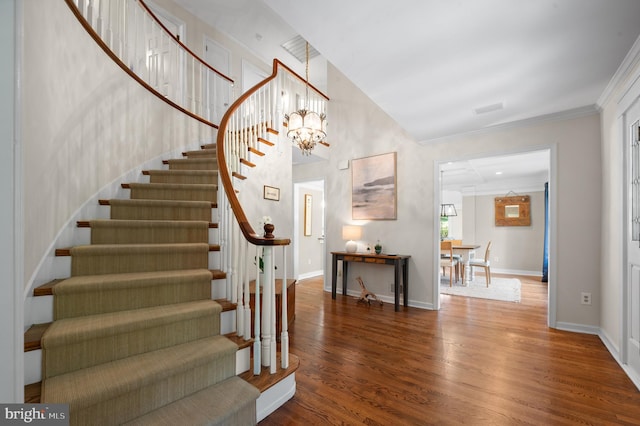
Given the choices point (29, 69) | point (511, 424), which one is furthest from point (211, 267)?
point (511, 424)

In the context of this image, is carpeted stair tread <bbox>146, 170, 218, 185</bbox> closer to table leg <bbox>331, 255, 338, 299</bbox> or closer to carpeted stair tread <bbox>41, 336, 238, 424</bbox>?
carpeted stair tread <bbox>41, 336, 238, 424</bbox>

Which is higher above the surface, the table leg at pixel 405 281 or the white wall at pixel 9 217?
the white wall at pixel 9 217

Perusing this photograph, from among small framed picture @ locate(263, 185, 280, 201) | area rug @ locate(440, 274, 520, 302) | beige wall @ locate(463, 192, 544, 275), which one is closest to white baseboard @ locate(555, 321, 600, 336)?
area rug @ locate(440, 274, 520, 302)

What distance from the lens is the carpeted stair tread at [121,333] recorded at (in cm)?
143

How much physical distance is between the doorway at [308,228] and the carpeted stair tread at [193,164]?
2.82m

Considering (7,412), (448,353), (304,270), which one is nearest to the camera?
(7,412)

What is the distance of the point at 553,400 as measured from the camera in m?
2.00

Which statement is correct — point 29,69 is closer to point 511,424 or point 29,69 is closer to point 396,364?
point 396,364

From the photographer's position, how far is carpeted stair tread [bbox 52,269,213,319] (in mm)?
1677

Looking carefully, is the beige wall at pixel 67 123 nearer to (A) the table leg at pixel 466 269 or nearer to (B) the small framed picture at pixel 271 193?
(B) the small framed picture at pixel 271 193

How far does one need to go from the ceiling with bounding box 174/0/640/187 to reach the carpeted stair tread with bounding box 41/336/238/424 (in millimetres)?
2119

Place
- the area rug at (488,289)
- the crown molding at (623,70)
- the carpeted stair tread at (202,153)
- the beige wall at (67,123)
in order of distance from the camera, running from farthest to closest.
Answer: the area rug at (488,289)
the carpeted stair tread at (202,153)
the crown molding at (623,70)
the beige wall at (67,123)

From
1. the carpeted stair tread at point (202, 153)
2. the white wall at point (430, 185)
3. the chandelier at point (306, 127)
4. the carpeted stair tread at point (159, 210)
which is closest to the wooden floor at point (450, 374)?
the white wall at point (430, 185)

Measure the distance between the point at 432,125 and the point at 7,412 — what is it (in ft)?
13.6
